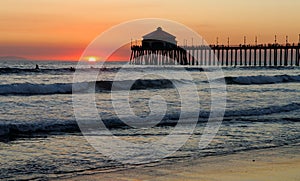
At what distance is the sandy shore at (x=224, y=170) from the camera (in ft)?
25.2

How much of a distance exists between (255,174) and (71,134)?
214 inches

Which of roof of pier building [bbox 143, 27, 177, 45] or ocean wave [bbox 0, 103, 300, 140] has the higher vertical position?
roof of pier building [bbox 143, 27, 177, 45]

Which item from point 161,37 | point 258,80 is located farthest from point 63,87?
point 161,37

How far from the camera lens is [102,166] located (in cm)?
859

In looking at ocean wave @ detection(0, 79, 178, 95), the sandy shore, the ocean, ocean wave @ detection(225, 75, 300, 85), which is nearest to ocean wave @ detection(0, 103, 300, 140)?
the ocean

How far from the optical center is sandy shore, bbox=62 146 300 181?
7680mm

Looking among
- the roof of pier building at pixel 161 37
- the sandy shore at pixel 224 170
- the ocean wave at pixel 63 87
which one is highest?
the roof of pier building at pixel 161 37

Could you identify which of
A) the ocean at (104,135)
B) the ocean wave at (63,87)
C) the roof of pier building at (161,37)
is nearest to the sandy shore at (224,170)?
the ocean at (104,135)

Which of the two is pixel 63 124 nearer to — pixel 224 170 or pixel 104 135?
pixel 104 135

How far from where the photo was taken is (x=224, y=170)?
825 cm

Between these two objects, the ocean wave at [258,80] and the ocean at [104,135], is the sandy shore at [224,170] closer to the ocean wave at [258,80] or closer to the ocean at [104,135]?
the ocean at [104,135]

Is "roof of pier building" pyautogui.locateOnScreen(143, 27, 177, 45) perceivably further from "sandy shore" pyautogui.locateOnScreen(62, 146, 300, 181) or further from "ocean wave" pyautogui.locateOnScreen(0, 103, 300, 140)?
"sandy shore" pyautogui.locateOnScreen(62, 146, 300, 181)

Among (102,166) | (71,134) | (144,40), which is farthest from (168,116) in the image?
(144,40)

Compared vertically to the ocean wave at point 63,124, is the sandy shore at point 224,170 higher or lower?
lower
